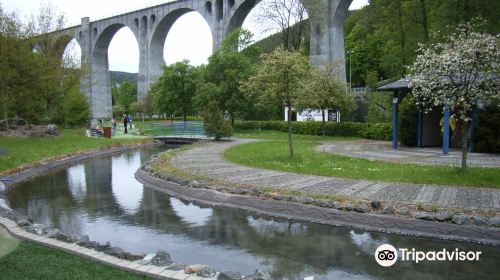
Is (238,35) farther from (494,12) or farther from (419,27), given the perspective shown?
(494,12)

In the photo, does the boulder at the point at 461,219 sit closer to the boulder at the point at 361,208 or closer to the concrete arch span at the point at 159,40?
the boulder at the point at 361,208

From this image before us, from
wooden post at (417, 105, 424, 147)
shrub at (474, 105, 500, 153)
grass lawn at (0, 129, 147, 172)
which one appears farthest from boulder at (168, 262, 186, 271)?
wooden post at (417, 105, 424, 147)

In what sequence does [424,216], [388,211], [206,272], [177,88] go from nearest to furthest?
[206,272] → [424,216] → [388,211] → [177,88]

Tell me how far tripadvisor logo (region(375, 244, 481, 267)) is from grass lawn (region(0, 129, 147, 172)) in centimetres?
1384

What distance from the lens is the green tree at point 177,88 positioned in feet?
144

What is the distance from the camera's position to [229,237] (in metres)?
7.87

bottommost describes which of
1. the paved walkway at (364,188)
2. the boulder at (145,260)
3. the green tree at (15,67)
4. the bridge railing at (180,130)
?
the boulder at (145,260)

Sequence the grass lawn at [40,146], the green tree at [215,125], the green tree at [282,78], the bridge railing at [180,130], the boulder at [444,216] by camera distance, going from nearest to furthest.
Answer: the boulder at [444,216], the green tree at [282,78], the grass lawn at [40,146], the green tree at [215,125], the bridge railing at [180,130]

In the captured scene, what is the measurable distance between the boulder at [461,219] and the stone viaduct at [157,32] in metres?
28.7

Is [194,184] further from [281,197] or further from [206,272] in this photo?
[206,272]

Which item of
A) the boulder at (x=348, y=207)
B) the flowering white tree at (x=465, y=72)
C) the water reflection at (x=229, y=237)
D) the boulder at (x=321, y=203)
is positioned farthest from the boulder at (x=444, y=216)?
the flowering white tree at (x=465, y=72)

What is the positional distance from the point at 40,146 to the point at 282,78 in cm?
1468

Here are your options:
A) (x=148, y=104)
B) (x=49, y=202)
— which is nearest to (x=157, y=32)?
(x=148, y=104)

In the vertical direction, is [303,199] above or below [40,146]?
below
